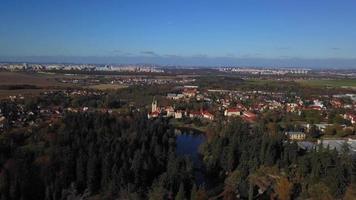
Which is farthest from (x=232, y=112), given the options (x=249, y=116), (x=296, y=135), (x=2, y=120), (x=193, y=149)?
(x=2, y=120)

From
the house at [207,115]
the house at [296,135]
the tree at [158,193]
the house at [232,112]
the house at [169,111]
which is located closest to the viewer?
the tree at [158,193]

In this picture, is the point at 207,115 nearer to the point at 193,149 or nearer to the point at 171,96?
the point at 193,149

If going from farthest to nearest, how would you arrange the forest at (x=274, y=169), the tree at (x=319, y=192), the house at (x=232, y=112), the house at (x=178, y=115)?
the house at (x=232, y=112) → the house at (x=178, y=115) → the forest at (x=274, y=169) → the tree at (x=319, y=192)

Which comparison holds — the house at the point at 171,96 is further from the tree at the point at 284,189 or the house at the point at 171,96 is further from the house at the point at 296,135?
the tree at the point at 284,189

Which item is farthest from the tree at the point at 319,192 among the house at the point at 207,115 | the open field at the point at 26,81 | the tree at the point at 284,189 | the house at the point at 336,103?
the open field at the point at 26,81

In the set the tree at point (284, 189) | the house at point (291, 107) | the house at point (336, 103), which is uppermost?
the tree at point (284, 189)

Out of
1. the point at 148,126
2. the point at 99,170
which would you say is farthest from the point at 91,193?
the point at 148,126

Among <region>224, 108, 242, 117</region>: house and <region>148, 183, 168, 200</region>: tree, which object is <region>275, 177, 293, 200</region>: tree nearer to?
<region>148, 183, 168, 200</region>: tree

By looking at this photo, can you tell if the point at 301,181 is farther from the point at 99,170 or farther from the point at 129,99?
the point at 129,99
